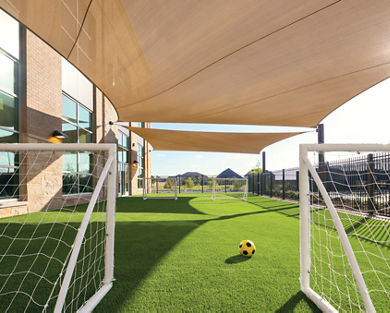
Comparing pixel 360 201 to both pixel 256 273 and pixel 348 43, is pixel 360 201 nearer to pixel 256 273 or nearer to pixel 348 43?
pixel 348 43

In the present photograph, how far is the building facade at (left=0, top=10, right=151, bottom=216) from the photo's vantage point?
511 centimetres

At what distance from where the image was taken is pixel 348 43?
2.78 metres

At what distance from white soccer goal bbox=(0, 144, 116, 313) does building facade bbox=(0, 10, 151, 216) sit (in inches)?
4.3

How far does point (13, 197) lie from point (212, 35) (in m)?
6.36

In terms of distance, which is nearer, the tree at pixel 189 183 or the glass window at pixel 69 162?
the glass window at pixel 69 162

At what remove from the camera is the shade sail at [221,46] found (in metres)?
2.26

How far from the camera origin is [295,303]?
1572mm

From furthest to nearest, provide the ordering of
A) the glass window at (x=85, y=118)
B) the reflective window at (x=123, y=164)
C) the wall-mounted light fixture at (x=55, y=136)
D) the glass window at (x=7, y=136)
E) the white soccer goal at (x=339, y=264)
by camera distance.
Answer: the reflective window at (x=123, y=164)
the glass window at (x=85, y=118)
the wall-mounted light fixture at (x=55, y=136)
the glass window at (x=7, y=136)
the white soccer goal at (x=339, y=264)

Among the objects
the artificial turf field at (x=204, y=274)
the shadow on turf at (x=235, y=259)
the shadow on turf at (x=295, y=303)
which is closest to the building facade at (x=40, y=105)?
the artificial turf field at (x=204, y=274)

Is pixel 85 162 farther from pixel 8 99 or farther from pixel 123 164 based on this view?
pixel 123 164

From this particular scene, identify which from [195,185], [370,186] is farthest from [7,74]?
[195,185]

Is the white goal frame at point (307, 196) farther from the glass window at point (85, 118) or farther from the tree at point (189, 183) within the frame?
the tree at point (189, 183)

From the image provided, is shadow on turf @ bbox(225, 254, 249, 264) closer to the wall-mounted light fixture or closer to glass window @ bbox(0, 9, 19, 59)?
the wall-mounted light fixture

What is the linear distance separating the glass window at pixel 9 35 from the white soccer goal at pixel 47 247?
2.76 metres
